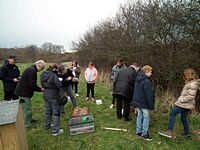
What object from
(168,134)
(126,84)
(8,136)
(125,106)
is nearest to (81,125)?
(125,106)

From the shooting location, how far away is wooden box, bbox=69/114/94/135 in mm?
5781

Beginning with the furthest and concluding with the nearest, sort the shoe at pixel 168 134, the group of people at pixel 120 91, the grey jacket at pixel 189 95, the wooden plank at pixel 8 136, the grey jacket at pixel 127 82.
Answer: the grey jacket at pixel 127 82, the shoe at pixel 168 134, the group of people at pixel 120 91, the grey jacket at pixel 189 95, the wooden plank at pixel 8 136

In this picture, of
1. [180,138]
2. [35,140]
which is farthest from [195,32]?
[35,140]

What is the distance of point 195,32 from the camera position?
8.96 meters

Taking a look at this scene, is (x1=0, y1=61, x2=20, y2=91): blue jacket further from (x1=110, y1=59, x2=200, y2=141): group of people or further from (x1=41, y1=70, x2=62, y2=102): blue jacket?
(x1=110, y1=59, x2=200, y2=141): group of people

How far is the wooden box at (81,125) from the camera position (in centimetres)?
578

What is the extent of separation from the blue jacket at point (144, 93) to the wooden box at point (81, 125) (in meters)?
1.43

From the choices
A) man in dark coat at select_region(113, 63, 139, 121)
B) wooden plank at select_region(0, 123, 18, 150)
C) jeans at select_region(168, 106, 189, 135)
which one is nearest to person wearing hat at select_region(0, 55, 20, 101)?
man in dark coat at select_region(113, 63, 139, 121)

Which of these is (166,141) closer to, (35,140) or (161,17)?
(35,140)

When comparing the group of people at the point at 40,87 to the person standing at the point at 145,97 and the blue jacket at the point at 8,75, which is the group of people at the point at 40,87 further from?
the person standing at the point at 145,97

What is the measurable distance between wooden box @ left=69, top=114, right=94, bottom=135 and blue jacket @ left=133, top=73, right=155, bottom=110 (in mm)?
1428

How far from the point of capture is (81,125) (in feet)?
19.3

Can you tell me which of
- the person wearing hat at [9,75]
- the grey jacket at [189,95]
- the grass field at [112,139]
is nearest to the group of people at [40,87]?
the person wearing hat at [9,75]

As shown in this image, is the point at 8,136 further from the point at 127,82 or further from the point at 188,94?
the point at 188,94
